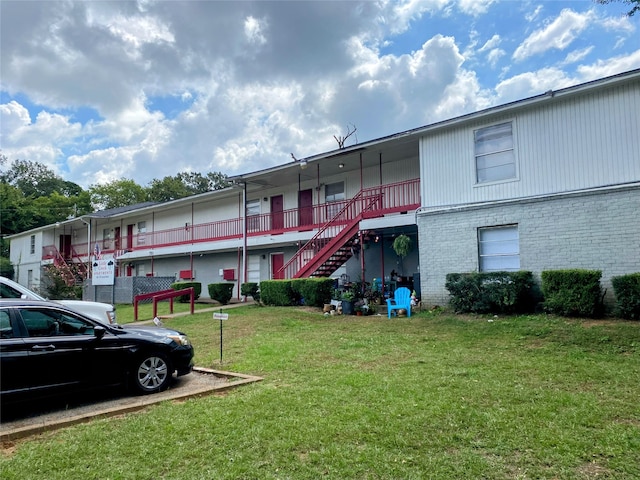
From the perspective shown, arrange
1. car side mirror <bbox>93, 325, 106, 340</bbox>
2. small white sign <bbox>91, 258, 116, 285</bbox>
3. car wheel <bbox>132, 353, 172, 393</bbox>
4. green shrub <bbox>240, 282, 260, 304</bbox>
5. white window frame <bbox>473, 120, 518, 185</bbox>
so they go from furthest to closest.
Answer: small white sign <bbox>91, 258, 116, 285</bbox> → green shrub <bbox>240, 282, 260, 304</bbox> → white window frame <bbox>473, 120, 518, 185</bbox> → car wheel <bbox>132, 353, 172, 393</bbox> → car side mirror <bbox>93, 325, 106, 340</bbox>

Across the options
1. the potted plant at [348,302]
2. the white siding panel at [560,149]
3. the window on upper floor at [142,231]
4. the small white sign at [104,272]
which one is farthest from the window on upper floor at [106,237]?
the white siding panel at [560,149]

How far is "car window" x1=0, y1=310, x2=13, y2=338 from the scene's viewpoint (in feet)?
16.4

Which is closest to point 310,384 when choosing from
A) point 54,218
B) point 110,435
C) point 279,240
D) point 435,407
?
point 435,407

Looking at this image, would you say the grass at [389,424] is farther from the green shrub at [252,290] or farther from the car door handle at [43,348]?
the green shrub at [252,290]

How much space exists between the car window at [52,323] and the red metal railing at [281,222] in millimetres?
10666

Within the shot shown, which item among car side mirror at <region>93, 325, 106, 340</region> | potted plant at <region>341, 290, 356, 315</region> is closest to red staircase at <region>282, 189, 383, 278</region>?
potted plant at <region>341, 290, 356, 315</region>

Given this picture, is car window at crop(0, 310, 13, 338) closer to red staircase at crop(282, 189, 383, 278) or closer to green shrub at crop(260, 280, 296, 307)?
green shrub at crop(260, 280, 296, 307)

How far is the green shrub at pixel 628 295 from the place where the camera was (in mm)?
9164

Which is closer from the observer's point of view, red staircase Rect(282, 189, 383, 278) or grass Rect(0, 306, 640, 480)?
grass Rect(0, 306, 640, 480)

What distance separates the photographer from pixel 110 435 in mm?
4219

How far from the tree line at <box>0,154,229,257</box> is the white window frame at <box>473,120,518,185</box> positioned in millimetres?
37983

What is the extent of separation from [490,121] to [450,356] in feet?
25.6

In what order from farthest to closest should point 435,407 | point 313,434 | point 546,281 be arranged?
point 546,281 → point 435,407 → point 313,434

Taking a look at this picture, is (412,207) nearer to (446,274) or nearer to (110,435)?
(446,274)
